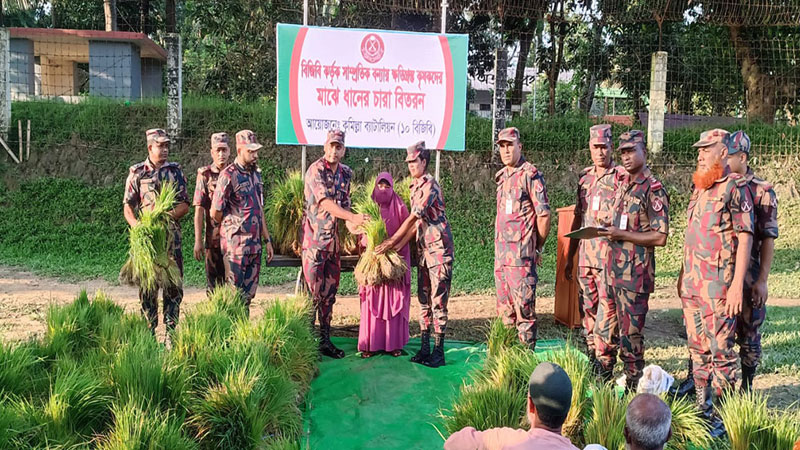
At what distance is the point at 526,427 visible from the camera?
3561 millimetres

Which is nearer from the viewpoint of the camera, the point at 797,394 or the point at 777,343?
the point at 797,394

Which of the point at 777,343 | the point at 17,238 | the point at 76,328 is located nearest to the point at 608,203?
the point at 777,343

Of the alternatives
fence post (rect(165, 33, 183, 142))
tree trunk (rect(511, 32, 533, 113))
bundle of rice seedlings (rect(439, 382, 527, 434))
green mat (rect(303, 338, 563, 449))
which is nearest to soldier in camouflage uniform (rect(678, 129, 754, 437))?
bundle of rice seedlings (rect(439, 382, 527, 434))

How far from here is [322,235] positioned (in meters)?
5.50

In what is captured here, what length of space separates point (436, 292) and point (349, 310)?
7.59ft

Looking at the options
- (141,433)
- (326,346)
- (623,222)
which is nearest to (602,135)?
(623,222)

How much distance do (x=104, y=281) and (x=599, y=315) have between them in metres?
6.45

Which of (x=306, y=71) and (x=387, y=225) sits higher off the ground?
(x=306, y=71)

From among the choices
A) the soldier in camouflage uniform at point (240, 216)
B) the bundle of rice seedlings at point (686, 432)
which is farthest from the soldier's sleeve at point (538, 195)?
the soldier in camouflage uniform at point (240, 216)

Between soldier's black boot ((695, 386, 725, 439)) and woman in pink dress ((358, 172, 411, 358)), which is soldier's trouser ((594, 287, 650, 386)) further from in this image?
woman in pink dress ((358, 172, 411, 358))

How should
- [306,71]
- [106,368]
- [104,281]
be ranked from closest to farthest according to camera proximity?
[106,368] → [306,71] → [104,281]

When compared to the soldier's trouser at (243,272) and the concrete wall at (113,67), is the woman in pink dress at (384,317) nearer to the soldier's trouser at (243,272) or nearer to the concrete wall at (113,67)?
the soldier's trouser at (243,272)

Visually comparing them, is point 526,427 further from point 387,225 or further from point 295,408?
point 387,225

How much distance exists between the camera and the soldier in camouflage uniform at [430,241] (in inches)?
205
